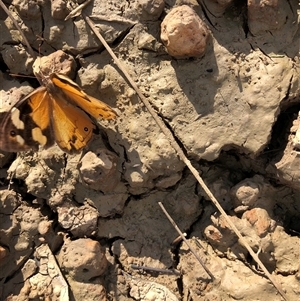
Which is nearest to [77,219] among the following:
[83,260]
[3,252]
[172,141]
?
[83,260]

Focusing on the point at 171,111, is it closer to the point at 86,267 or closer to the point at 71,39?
the point at 71,39

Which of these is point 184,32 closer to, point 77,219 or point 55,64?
point 55,64

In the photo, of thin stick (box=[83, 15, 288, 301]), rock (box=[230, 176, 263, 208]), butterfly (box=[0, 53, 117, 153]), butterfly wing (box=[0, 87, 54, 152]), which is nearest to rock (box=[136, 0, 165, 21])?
thin stick (box=[83, 15, 288, 301])

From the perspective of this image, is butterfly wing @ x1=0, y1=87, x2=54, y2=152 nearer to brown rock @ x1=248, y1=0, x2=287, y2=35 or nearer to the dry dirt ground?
the dry dirt ground

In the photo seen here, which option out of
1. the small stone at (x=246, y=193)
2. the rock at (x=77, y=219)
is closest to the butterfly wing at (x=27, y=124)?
the rock at (x=77, y=219)

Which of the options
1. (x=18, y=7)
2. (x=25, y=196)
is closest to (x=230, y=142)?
(x=25, y=196)

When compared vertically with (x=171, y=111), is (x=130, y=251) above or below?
below
